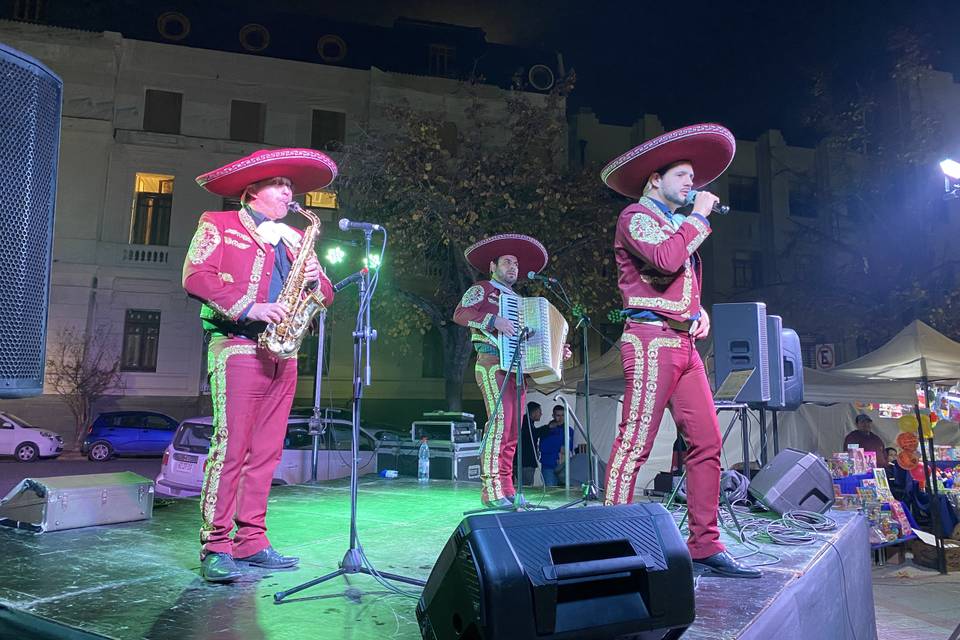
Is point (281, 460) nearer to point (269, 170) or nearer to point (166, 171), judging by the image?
point (269, 170)

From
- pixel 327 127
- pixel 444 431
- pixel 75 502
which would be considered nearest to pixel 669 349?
pixel 75 502

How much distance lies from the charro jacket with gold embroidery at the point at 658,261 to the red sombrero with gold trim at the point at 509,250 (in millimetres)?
2586

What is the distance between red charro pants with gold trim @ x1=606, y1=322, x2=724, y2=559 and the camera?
3383mm

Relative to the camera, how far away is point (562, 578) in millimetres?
2002

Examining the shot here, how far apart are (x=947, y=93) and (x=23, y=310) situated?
30.4 m

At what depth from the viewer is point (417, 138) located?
638 inches

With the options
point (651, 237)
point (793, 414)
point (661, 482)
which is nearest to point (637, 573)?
point (651, 237)

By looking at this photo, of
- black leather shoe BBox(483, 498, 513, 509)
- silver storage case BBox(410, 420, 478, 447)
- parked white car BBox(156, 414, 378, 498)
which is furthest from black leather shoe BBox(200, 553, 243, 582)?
silver storage case BBox(410, 420, 478, 447)

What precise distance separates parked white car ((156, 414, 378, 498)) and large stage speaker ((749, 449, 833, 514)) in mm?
5584

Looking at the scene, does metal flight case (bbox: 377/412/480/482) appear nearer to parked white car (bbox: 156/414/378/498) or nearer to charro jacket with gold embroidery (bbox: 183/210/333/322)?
parked white car (bbox: 156/414/378/498)

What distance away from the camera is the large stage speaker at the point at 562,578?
6.26 ft

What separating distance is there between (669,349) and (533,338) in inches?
84.0

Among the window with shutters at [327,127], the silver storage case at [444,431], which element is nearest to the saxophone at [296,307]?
the silver storage case at [444,431]

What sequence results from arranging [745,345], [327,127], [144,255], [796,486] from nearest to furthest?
[796,486] → [745,345] → [144,255] → [327,127]
